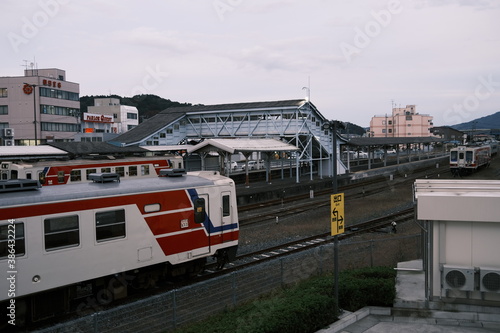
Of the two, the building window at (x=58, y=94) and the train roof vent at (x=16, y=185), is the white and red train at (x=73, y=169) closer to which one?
the train roof vent at (x=16, y=185)

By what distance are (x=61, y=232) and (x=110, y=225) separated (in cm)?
125

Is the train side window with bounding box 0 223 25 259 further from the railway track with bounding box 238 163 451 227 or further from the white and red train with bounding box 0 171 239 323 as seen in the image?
the railway track with bounding box 238 163 451 227

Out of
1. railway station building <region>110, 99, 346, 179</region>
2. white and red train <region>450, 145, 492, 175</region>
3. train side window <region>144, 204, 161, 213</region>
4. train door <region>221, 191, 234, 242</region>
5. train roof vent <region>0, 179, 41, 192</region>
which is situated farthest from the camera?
white and red train <region>450, 145, 492, 175</region>

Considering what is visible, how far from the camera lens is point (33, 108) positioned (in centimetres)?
6256

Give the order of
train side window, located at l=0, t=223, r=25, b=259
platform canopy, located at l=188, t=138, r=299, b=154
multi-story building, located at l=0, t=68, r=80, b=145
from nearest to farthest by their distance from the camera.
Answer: train side window, located at l=0, t=223, r=25, b=259, platform canopy, located at l=188, t=138, r=299, b=154, multi-story building, located at l=0, t=68, r=80, b=145

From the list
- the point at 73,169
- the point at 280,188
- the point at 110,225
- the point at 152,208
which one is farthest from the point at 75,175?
the point at 280,188

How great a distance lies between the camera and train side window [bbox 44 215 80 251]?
998cm

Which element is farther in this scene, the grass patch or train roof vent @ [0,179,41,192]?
train roof vent @ [0,179,41,192]

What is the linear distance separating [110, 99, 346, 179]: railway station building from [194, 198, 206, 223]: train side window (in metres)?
28.9

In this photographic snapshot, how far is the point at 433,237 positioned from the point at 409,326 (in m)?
2.31

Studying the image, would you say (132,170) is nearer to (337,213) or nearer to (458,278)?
(337,213)

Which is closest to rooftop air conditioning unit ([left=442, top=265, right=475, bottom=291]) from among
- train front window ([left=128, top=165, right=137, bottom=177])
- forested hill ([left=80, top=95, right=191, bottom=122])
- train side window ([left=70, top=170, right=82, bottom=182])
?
train side window ([left=70, top=170, right=82, bottom=182])

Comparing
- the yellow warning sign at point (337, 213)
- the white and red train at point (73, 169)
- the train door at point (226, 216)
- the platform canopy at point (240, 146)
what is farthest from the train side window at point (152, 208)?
the platform canopy at point (240, 146)

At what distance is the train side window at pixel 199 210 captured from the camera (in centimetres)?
1311
